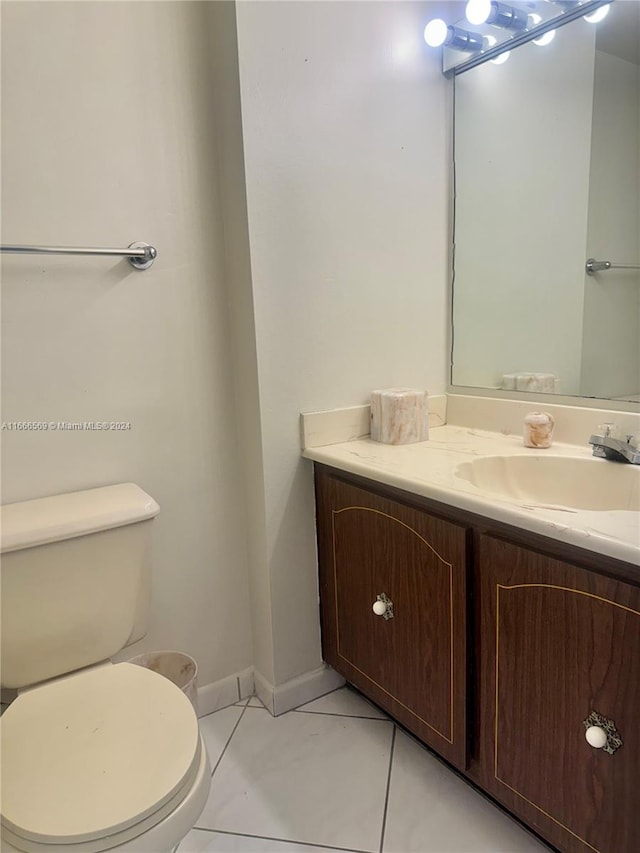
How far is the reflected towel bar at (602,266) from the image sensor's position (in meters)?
1.40

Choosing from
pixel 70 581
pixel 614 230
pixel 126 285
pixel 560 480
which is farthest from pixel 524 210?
pixel 70 581

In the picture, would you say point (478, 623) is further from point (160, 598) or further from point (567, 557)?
point (160, 598)

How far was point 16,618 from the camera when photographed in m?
1.12

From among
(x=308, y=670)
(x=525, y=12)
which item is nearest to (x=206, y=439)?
(x=308, y=670)

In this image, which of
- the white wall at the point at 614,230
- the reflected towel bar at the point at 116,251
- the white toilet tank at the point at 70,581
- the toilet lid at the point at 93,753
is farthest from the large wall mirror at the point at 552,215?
the toilet lid at the point at 93,753

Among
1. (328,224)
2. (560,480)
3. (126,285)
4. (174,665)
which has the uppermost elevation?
(328,224)

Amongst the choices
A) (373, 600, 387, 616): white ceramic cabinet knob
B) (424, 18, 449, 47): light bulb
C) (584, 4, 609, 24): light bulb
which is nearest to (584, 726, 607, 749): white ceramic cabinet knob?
(373, 600, 387, 616): white ceramic cabinet knob

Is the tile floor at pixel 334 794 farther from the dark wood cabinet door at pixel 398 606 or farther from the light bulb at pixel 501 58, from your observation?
the light bulb at pixel 501 58

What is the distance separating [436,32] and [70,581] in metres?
1.64

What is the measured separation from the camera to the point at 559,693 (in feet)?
3.31

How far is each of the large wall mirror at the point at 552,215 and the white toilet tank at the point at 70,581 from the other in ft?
3.58

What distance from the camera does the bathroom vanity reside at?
3.03 ft

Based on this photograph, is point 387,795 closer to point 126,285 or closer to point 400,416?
point 400,416

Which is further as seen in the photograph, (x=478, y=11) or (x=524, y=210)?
(x=524, y=210)
